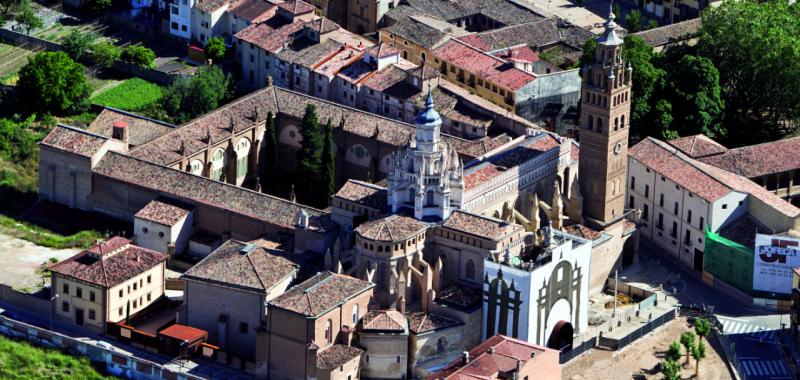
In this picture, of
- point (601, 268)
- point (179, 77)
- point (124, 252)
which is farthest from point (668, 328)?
point (179, 77)

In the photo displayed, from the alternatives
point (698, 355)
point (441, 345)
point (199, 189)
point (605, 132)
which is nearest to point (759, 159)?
point (605, 132)

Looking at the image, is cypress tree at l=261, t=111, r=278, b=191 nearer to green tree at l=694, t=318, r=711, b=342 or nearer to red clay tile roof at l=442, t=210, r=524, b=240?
red clay tile roof at l=442, t=210, r=524, b=240

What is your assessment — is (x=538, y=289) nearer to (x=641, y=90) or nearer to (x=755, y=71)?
(x=641, y=90)

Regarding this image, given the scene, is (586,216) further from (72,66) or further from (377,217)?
(72,66)

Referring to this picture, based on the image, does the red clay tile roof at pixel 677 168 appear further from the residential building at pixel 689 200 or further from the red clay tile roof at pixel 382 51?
the red clay tile roof at pixel 382 51

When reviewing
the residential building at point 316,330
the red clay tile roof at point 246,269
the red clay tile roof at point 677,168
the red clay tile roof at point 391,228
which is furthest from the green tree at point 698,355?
the red clay tile roof at point 246,269
